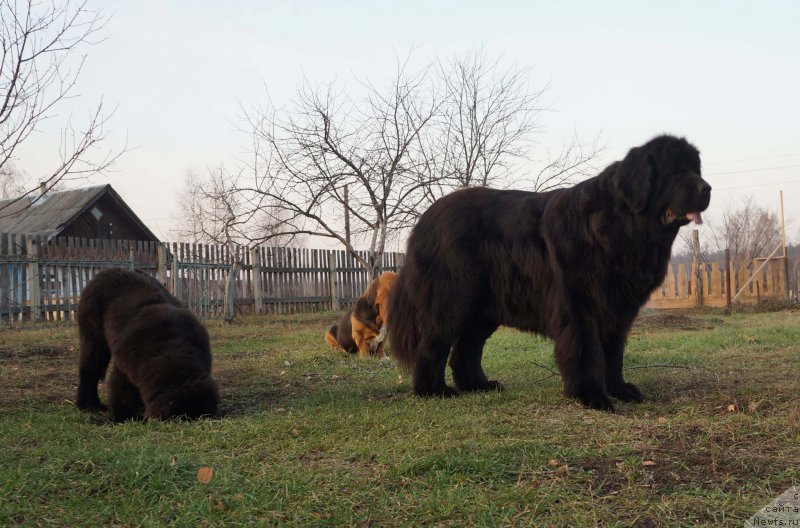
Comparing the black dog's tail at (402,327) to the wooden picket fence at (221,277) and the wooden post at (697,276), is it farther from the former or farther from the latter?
the wooden post at (697,276)

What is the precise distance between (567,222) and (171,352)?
10.5 feet

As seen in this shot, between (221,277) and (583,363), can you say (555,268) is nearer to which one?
(583,363)

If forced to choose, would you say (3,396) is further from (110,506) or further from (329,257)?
(329,257)

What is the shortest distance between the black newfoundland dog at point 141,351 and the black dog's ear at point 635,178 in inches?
134

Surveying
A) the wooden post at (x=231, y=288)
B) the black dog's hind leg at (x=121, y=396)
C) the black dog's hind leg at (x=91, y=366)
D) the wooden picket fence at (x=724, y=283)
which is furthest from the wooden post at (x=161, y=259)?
the wooden picket fence at (x=724, y=283)

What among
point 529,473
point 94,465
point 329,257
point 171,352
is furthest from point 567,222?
point 329,257

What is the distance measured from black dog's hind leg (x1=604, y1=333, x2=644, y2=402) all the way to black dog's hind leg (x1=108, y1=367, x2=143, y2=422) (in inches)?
148

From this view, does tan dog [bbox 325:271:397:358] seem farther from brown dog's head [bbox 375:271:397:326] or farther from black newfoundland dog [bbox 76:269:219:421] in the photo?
black newfoundland dog [bbox 76:269:219:421]

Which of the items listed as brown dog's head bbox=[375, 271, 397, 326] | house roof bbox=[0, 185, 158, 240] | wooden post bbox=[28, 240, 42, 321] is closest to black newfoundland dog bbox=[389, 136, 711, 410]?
brown dog's head bbox=[375, 271, 397, 326]

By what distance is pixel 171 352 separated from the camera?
5.16 metres

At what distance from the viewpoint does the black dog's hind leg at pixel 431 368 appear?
573 cm

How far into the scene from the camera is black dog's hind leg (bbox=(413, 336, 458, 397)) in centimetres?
573

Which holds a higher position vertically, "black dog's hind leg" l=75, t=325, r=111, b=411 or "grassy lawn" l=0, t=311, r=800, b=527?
"black dog's hind leg" l=75, t=325, r=111, b=411

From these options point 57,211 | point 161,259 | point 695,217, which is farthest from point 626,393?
point 57,211
